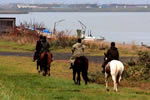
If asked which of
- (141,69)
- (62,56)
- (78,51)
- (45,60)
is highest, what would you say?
(78,51)

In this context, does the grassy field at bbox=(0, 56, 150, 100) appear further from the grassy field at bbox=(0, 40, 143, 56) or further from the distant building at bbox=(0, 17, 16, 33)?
the distant building at bbox=(0, 17, 16, 33)

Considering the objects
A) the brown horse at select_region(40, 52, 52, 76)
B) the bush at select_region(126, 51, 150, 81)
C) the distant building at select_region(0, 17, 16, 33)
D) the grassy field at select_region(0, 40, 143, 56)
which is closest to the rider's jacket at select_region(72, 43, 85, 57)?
the brown horse at select_region(40, 52, 52, 76)

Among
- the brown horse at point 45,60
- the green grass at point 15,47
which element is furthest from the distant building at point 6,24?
the brown horse at point 45,60

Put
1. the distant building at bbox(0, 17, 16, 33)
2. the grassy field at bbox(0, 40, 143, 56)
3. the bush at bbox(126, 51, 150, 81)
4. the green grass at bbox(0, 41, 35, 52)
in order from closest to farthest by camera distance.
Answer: the bush at bbox(126, 51, 150, 81) < the grassy field at bbox(0, 40, 143, 56) < the green grass at bbox(0, 41, 35, 52) < the distant building at bbox(0, 17, 16, 33)

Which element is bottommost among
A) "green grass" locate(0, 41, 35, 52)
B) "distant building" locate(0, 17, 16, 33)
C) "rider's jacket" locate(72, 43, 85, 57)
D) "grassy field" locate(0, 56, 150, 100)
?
"green grass" locate(0, 41, 35, 52)

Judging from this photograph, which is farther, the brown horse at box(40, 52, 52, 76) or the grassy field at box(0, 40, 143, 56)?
the grassy field at box(0, 40, 143, 56)

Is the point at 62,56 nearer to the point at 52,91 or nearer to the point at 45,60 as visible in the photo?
the point at 45,60

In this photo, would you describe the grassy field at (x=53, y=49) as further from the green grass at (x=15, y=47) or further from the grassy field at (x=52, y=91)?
the grassy field at (x=52, y=91)

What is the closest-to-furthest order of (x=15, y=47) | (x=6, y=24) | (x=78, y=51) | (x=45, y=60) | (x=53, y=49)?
(x=78, y=51)
(x=45, y=60)
(x=53, y=49)
(x=15, y=47)
(x=6, y=24)

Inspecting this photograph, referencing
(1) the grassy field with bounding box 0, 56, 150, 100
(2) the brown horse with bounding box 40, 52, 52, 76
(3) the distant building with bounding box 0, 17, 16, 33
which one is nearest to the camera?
(1) the grassy field with bounding box 0, 56, 150, 100

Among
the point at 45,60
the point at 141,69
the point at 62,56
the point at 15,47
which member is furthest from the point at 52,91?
the point at 15,47

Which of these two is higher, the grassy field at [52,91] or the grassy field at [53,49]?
the grassy field at [52,91]

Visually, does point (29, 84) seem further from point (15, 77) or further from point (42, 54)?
point (42, 54)

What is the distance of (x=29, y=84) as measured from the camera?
2192 cm
